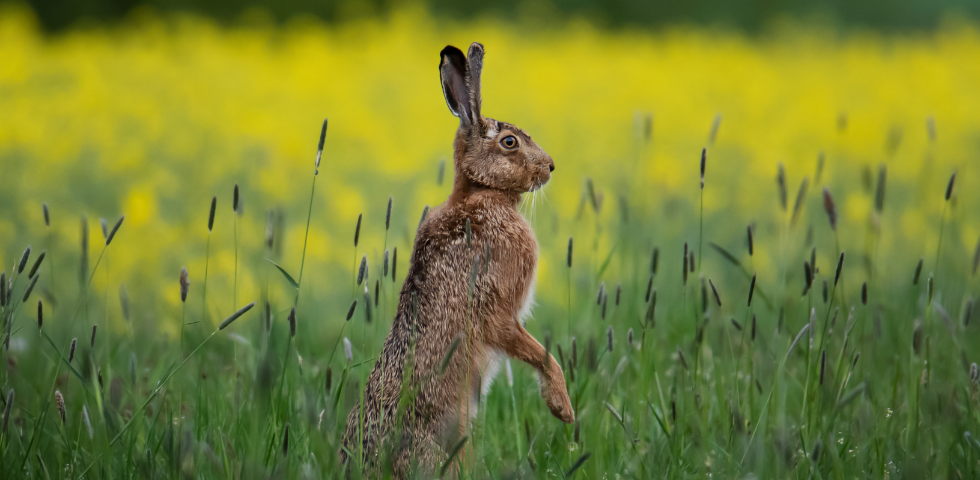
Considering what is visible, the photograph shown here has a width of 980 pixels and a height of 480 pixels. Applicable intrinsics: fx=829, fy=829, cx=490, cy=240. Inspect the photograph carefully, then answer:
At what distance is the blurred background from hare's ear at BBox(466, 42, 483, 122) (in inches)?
20.7

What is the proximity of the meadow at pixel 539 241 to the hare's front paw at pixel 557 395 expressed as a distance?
0.40ft

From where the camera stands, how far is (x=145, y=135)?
8.13m

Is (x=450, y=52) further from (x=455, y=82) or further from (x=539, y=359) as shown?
(x=539, y=359)

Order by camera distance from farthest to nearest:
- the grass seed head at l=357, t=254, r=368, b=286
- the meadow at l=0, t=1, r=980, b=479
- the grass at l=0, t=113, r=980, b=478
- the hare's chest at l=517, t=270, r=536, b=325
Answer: the hare's chest at l=517, t=270, r=536, b=325 → the meadow at l=0, t=1, r=980, b=479 → the grass seed head at l=357, t=254, r=368, b=286 → the grass at l=0, t=113, r=980, b=478

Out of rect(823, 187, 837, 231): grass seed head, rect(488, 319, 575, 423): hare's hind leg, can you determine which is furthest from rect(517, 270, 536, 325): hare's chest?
rect(823, 187, 837, 231): grass seed head

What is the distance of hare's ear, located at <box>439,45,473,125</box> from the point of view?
285cm

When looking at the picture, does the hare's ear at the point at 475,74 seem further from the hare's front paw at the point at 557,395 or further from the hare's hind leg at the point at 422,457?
the hare's hind leg at the point at 422,457

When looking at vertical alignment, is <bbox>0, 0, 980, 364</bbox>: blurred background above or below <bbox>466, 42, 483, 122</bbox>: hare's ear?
below

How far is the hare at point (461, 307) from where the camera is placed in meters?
2.61

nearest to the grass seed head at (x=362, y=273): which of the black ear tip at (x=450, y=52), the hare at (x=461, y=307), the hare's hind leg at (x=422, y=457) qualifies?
the hare at (x=461, y=307)

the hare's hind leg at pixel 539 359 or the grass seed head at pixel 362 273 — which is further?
the hare's hind leg at pixel 539 359

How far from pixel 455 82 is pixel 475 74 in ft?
0.26

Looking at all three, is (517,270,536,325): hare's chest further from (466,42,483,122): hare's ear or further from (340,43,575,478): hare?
(466,42,483,122): hare's ear

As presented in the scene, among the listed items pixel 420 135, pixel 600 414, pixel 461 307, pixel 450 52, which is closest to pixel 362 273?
pixel 461 307
